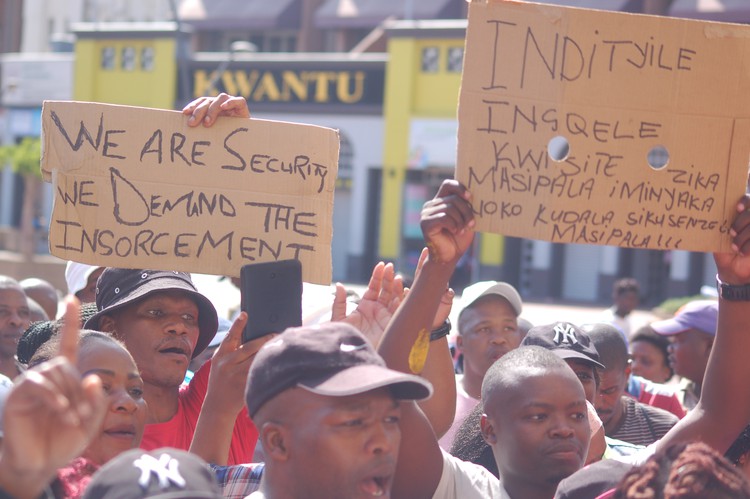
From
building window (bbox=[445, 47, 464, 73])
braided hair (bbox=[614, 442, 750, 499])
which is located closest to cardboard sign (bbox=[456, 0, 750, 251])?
braided hair (bbox=[614, 442, 750, 499])

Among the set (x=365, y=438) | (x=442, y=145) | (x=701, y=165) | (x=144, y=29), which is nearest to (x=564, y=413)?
(x=701, y=165)

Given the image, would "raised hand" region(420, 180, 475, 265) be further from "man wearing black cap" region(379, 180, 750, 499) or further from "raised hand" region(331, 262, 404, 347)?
"raised hand" region(331, 262, 404, 347)

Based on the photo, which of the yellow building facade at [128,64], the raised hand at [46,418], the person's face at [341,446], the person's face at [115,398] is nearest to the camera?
the raised hand at [46,418]

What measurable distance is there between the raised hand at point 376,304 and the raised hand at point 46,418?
55.0 inches

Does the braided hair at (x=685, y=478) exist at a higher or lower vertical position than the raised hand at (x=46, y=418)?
lower

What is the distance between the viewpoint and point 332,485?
255 centimetres

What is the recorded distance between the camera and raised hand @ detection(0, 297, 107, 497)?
6.69 ft

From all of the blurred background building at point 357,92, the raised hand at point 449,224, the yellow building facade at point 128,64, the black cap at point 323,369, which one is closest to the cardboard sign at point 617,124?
the raised hand at point 449,224

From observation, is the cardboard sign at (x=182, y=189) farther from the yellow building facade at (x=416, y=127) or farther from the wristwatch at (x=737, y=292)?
the yellow building facade at (x=416, y=127)

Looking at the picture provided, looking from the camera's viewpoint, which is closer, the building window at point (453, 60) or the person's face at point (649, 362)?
the person's face at point (649, 362)

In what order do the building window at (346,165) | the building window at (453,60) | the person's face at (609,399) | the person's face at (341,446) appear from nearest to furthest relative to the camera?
the person's face at (341,446), the person's face at (609,399), the building window at (453,60), the building window at (346,165)

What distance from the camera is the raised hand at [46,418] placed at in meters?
2.04

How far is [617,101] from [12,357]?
3.44 meters

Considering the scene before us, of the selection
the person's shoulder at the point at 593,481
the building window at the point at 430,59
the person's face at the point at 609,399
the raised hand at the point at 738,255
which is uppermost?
the building window at the point at 430,59
